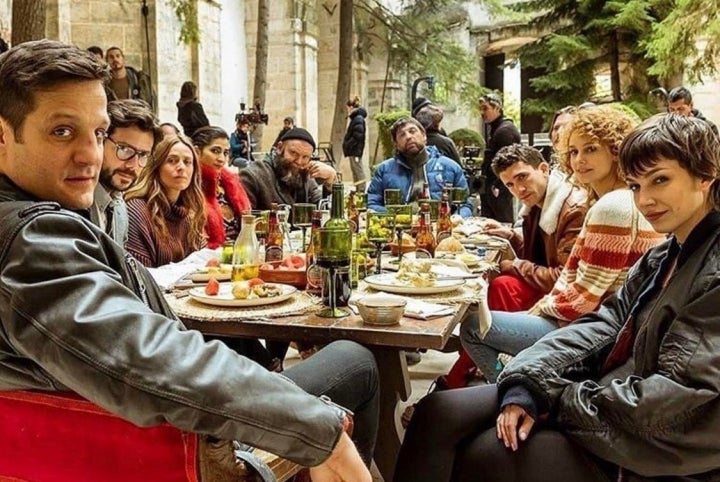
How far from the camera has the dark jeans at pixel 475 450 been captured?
1622mm

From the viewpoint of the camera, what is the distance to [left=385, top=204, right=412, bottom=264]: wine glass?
112 inches

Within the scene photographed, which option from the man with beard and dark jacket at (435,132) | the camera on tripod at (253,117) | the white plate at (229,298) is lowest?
the white plate at (229,298)

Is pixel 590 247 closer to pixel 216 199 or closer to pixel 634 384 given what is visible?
pixel 634 384

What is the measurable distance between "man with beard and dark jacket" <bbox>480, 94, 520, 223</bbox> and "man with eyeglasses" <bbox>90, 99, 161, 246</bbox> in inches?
→ 201

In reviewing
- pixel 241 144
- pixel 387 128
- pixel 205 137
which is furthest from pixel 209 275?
pixel 387 128

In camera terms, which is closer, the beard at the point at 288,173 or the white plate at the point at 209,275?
the white plate at the point at 209,275

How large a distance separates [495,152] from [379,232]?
4971 mm

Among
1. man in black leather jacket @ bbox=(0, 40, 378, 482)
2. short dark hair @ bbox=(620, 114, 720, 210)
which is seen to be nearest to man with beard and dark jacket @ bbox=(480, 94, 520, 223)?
short dark hair @ bbox=(620, 114, 720, 210)

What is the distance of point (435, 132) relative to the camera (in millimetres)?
7027

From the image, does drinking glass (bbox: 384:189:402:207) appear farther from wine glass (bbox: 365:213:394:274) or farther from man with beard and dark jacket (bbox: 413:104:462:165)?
man with beard and dark jacket (bbox: 413:104:462:165)

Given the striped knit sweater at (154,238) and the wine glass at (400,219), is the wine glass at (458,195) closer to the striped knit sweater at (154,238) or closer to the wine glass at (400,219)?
the wine glass at (400,219)

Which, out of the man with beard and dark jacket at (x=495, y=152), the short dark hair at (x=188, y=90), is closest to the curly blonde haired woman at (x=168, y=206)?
the man with beard and dark jacket at (x=495, y=152)

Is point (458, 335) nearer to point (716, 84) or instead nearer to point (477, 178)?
point (477, 178)

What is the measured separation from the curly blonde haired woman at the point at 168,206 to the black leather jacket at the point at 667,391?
1.66m
